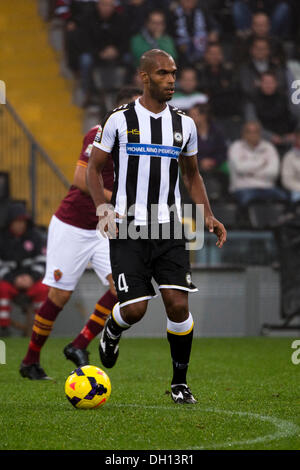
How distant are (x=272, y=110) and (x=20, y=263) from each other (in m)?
4.98

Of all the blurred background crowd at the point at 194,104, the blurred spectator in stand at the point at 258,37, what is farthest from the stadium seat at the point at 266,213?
the blurred spectator in stand at the point at 258,37

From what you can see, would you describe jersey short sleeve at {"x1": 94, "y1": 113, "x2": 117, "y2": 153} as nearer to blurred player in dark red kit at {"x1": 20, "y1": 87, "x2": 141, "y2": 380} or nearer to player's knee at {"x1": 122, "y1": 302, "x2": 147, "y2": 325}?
player's knee at {"x1": 122, "y1": 302, "x2": 147, "y2": 325}

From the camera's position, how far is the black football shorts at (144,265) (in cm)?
538

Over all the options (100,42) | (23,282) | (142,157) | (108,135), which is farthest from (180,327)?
(100,42)

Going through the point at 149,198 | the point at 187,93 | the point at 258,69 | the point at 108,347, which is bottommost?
the point at 108,347

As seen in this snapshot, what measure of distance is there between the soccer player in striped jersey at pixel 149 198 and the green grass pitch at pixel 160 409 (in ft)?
1.45

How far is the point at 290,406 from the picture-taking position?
5.37 metres

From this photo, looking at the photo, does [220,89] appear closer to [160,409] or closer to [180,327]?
[180,327]

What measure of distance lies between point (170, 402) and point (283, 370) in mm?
2260

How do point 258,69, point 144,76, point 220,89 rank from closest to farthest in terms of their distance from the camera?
point 144,76 < point 220,89 < point 258,69

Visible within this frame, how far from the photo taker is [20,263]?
1130cm

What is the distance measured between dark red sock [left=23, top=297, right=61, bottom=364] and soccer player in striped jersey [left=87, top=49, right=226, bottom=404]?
61.3 inches
